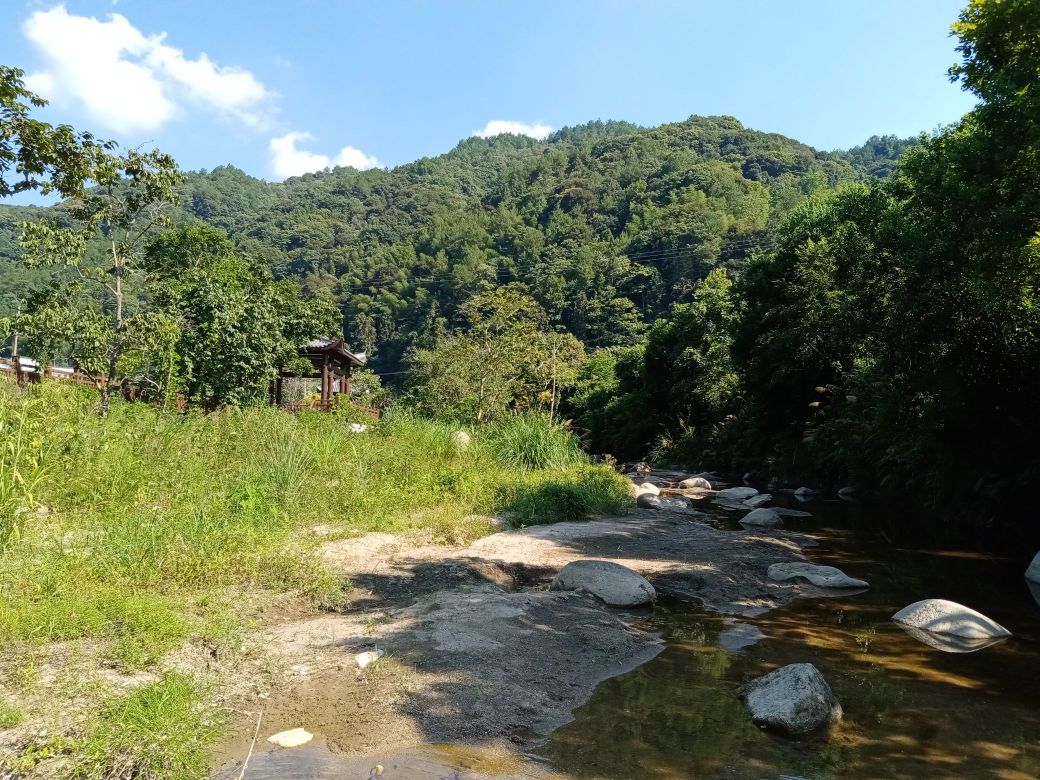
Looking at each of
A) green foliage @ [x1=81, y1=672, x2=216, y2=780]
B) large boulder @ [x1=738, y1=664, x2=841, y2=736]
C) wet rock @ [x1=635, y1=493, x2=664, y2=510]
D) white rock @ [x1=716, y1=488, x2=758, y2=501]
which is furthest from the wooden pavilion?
large boulder @ [x1=738, y1=664, x2=841, y2=736]

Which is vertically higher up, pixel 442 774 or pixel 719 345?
pixel 719 345

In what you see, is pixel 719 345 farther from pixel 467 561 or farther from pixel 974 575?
pixel 467 561

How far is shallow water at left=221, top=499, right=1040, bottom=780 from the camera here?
13.1 ft

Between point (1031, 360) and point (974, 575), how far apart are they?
4575 millimetres

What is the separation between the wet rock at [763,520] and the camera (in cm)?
1347

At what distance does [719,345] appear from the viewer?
3397cm

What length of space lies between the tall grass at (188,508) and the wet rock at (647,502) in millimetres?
735

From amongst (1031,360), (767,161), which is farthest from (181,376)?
(767,161)

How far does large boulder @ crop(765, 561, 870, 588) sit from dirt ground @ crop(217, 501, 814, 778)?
23 cm

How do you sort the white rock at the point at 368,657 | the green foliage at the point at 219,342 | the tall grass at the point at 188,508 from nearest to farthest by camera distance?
the tall grass at the point at 188,508 < the white rock at the point at 368,657 < the green foliage at the point at 219,342

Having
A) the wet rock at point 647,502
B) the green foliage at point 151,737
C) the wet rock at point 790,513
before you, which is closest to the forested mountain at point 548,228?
the wet rock at point 647,502

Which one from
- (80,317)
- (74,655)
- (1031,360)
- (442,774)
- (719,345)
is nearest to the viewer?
(442,774)

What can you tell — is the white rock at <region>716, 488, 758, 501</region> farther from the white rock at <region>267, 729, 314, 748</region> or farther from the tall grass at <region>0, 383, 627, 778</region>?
the white rock at <region>267, 729, 314, 748</region>

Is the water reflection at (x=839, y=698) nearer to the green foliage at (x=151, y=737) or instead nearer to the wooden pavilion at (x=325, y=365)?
the green foliage at (x=151, y=737)
